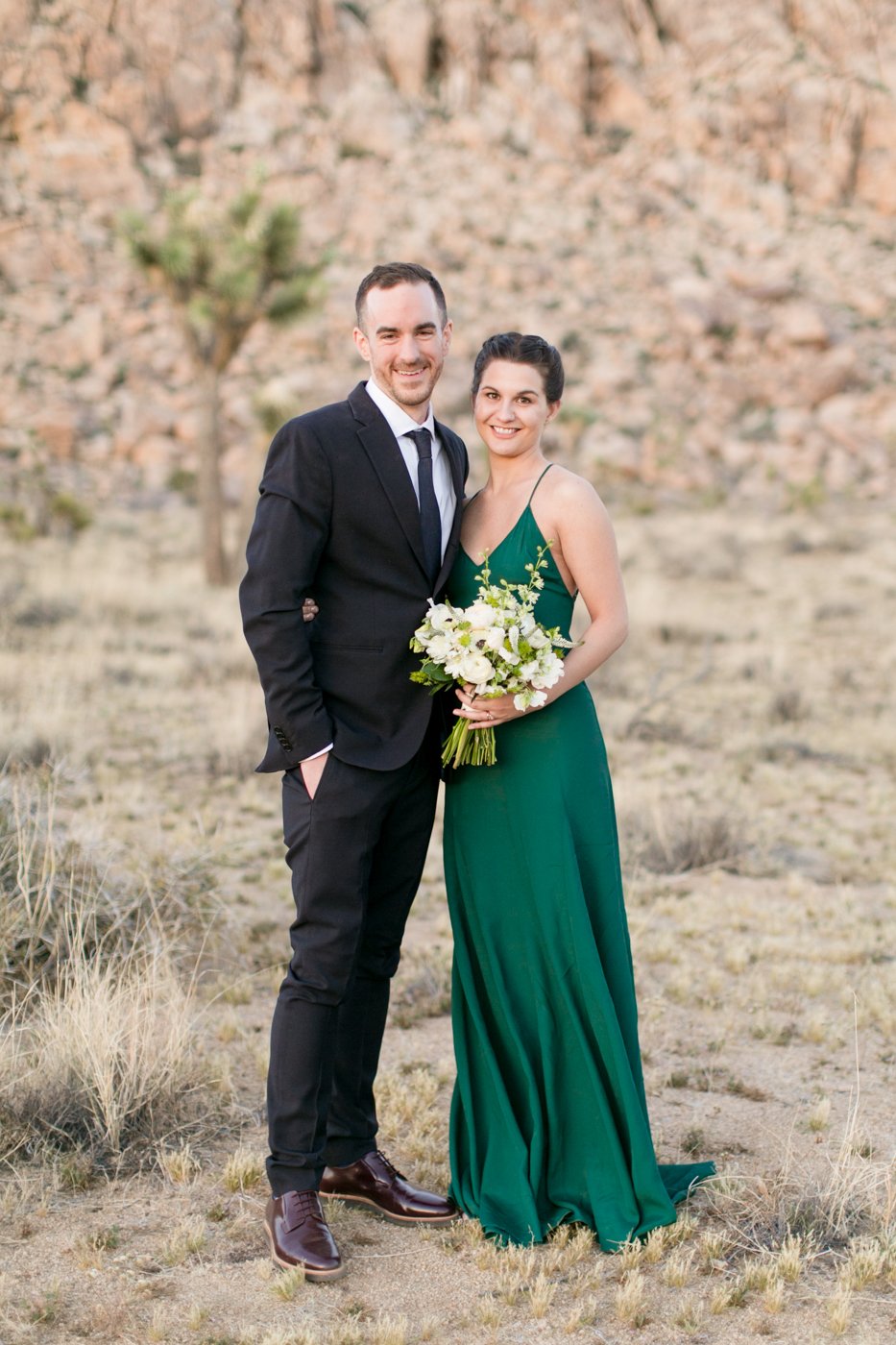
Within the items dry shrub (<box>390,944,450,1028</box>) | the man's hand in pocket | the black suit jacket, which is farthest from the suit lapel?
dry shrub (<box>390,944,450,1028</box>)

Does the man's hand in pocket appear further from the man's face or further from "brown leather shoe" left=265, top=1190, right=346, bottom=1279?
"brown leather shoe" left=265, top=1190, right=346, bottom=1279

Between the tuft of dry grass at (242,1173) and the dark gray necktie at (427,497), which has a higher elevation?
the dark gray necktie at (427,497)

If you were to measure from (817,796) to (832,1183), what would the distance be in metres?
5.50

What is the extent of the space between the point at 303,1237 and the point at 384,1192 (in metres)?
0.39

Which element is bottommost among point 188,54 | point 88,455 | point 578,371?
point 88,455

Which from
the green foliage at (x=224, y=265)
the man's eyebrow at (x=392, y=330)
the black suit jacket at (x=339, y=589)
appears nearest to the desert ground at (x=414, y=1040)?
the black suit jacket at (x=339, y=589)

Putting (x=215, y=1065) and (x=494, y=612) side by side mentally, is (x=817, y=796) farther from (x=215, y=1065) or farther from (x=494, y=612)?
(x=494, y=612)

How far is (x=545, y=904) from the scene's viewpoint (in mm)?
3391

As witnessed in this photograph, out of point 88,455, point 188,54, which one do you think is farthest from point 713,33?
point 88,455

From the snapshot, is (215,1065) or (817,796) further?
(817,796)

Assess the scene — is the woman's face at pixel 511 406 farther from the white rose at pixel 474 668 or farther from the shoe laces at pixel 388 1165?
the shoe laces at pixel 388 1165

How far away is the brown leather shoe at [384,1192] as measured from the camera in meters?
3.51

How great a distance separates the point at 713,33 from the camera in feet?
159

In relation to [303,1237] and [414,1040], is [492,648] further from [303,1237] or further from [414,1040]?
[414,1040]
